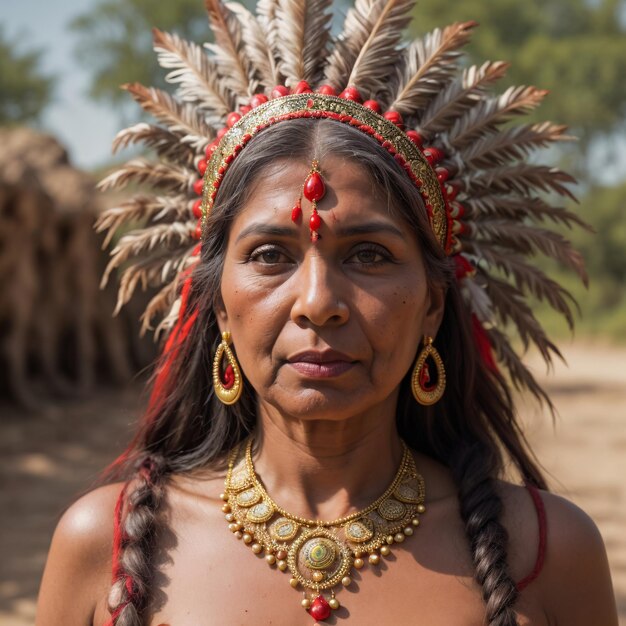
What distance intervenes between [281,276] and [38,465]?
7731 millimetres

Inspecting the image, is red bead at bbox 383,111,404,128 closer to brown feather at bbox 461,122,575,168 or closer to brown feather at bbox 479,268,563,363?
brown feather at bbox 461,122,575,168

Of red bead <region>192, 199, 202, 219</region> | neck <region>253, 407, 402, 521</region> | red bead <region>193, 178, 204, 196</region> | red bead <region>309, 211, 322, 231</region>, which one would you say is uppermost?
red bead <region>193, 178, 204, 196</region>

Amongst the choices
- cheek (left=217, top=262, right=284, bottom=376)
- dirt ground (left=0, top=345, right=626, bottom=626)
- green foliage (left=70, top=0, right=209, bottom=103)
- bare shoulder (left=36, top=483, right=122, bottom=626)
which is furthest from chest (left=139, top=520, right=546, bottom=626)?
green foliage (left=70, top=0, right=209, bottom=103)

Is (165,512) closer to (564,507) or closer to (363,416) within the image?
(363,416)

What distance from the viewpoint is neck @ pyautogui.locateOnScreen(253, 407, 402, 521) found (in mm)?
2355

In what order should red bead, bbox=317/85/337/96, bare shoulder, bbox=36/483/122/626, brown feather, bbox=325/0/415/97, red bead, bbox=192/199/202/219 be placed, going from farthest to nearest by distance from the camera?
red bead, bbox=192/199/202/219 → brown feather, bbox=325/0/415/97 → red bead, bbox=317/85/337/96 → bare shoulder, bbox=36/483/122/626

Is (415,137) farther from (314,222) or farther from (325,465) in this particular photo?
(325,465)

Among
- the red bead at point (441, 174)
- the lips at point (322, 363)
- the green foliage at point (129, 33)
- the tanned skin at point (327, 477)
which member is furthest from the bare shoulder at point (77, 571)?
the green foliage at point (129, 33)

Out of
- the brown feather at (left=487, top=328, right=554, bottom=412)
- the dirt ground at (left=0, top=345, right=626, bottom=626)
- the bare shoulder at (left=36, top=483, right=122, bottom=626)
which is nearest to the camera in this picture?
the bare shoulder at (left=36, top=483, right=122, bottom=626)

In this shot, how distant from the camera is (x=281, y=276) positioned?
221 cm

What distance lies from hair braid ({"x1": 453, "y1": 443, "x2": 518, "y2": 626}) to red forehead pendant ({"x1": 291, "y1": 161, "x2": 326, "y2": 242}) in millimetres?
811

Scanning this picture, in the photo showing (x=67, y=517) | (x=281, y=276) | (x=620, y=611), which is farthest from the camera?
(x=620, y=611)

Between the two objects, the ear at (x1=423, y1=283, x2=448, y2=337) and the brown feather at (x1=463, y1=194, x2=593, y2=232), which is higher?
the brown feather at (x1=463, y1=194, x2=593, y2=232)

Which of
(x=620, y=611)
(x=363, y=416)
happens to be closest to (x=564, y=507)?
(x=363, y=416)
